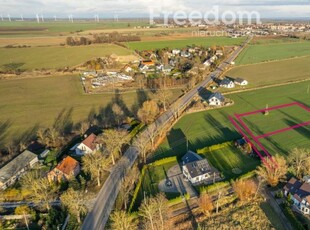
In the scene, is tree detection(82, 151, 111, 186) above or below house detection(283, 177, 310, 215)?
above

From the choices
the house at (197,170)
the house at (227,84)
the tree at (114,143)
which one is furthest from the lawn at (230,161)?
the house at (227,84)

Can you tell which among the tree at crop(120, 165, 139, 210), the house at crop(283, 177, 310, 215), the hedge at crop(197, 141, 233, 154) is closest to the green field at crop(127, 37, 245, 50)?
the hedge at crop(197, 141, 233, 154)

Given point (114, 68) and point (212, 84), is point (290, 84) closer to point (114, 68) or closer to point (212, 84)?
point (212, 84)

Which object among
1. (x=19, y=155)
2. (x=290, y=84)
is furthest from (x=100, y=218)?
(x=290, y=84)

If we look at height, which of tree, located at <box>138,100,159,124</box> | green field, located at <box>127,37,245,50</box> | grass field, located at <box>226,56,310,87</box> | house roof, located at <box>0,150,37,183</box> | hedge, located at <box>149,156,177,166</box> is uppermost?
green field, located at <box>127,37,245,50</box>

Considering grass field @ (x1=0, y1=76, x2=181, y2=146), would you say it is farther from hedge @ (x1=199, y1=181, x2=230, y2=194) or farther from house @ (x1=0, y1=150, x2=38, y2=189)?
hedge @ (x1=199, y1=181, x2=230, y2=194)

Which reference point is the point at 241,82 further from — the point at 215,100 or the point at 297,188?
the point at 297,188

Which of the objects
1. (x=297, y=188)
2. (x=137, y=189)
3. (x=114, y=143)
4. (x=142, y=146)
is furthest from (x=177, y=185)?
(x=297, y=188)
